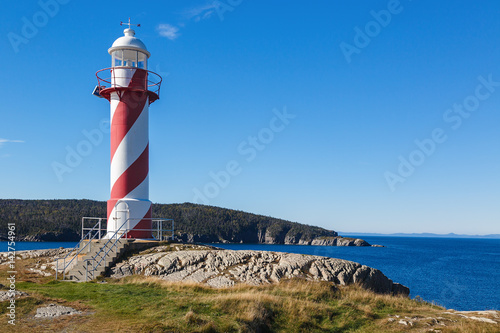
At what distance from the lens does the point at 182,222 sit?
13000 centimetres

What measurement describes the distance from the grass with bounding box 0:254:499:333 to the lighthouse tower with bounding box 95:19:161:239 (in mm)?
5083

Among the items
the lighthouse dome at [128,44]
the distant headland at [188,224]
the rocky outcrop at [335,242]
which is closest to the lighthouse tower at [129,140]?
the lighthouse dome at [128,44]

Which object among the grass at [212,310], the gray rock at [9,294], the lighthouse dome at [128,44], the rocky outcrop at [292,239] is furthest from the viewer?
the rocky outcrop at [292,239]

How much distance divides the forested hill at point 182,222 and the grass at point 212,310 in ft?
350

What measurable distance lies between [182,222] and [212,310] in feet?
402

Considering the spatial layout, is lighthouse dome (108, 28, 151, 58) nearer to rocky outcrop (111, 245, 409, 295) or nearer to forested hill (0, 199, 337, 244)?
rocky outcrop (111, 245, 409, 295)

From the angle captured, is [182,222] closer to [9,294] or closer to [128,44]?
[128,44]

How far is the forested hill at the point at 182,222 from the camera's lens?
11522cm

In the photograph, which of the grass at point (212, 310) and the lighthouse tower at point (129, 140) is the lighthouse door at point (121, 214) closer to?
the lighthouse tower at point (129, 140)

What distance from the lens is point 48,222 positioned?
118 metres

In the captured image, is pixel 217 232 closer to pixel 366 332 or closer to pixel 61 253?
pixel 61 253

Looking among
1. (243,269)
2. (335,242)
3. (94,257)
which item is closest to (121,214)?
(94,257)

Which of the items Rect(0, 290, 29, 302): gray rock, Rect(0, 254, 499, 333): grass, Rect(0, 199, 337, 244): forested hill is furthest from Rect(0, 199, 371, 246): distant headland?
Rect(0, 290, 29, 302): gray rock

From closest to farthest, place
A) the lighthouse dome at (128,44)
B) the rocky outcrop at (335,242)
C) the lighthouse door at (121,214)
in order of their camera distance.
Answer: the lighthouse door at (121,214) → the lighthouse dome at (128,44) → the rocky outcrop at (335,242)
